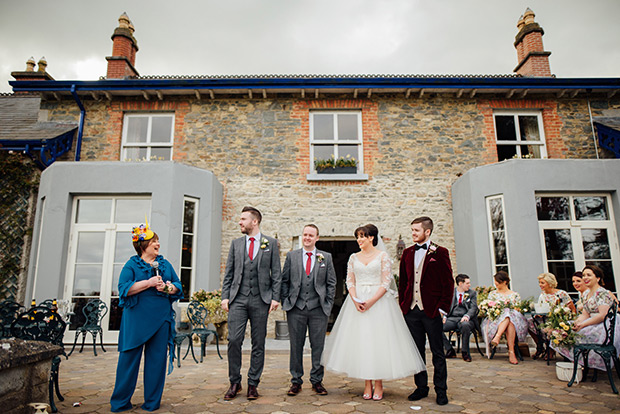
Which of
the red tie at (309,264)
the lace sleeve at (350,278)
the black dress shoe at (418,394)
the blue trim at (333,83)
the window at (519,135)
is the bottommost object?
the black dress shoe at (418,394)

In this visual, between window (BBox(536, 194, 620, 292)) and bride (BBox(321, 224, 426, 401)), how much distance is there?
5918mm

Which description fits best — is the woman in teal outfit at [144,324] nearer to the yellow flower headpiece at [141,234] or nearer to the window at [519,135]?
the yellow flower headpiece at [141,234]

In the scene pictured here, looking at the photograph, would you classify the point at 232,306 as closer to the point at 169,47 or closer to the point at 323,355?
the point at 323,355

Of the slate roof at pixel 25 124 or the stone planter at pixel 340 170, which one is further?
the stone planter at pixel 340 170

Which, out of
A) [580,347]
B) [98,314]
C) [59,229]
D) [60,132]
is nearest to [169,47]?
[60,132]

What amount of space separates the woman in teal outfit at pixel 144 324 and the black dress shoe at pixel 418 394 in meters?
2.39

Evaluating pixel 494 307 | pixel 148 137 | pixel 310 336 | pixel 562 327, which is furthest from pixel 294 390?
pixel 148 137

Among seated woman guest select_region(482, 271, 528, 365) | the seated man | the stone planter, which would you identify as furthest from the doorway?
seated woman guest select_region(482, 271, 528, 365)

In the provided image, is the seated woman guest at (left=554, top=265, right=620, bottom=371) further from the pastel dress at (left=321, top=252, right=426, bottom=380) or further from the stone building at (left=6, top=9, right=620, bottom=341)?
the stone building at (left=6, top=9, right=620, bottom=341)

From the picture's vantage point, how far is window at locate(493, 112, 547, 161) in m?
10.0

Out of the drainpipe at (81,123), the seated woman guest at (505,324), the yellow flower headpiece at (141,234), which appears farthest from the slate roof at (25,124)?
the seated woman guest at (505,324)

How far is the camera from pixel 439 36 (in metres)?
11.3

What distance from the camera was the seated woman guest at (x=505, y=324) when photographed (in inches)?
245

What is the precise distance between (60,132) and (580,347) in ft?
36.8
